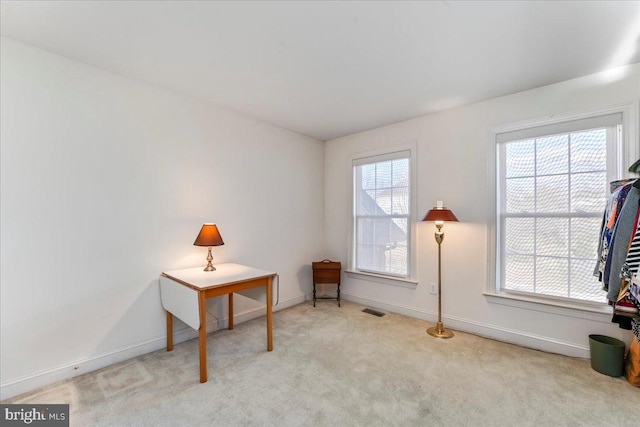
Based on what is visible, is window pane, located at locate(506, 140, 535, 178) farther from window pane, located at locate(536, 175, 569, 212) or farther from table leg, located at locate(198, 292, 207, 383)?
table leg, located at locate(198, 292, 207, 383)

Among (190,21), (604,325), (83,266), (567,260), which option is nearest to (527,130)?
(567,260)

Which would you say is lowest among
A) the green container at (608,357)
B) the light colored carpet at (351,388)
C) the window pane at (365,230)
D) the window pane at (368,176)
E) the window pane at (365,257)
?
the light colored carpet at (351,388)

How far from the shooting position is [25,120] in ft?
6.15

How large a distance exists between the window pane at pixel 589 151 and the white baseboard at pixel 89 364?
11.9 feet

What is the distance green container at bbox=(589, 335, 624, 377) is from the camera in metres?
1.98

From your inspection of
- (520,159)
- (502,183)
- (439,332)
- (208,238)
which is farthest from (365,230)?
(208,238)

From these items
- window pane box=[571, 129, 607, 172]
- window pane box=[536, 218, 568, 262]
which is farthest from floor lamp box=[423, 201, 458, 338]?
window pane box=[571, 129, 607, 172]

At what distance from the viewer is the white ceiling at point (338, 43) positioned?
1.55 metres

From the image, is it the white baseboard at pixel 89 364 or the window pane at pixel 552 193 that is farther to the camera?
the window pane at pixel 552 193

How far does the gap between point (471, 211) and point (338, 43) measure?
2.08m

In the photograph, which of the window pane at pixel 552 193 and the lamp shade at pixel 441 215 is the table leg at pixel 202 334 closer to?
the lamp shade at pixel 441 215

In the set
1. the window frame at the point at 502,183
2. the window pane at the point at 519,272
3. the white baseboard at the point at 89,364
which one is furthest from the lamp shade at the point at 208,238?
the window pane at the point at 519,272

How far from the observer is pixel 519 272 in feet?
8.52

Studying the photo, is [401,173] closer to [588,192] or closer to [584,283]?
[588,192]
